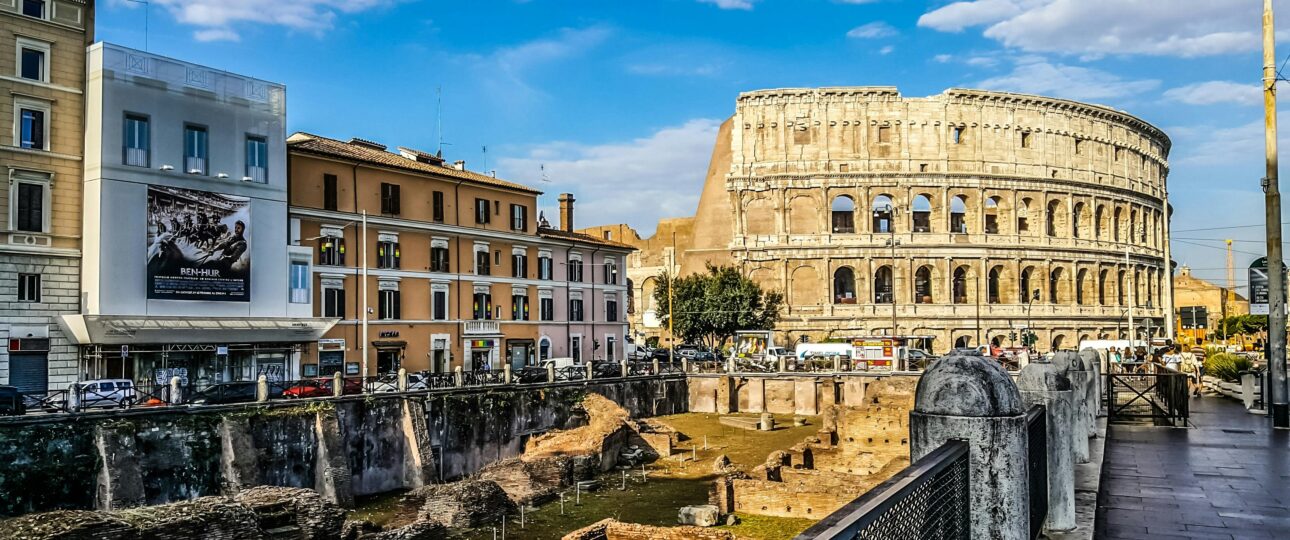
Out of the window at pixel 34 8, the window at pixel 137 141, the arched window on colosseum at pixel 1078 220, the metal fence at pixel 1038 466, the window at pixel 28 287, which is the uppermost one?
the window at pixel 34 8

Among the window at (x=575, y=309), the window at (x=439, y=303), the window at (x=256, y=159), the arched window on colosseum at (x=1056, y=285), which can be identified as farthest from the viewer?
the arched window on colosseum at (x=1056, y=285)

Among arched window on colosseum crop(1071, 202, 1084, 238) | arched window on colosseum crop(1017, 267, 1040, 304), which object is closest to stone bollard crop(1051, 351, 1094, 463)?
arched window on colosseum crop(1017, 267, 1040, 304)

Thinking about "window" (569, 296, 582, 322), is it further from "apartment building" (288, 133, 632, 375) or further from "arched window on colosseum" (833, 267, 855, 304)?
"arched window on colosseum" (833, 267, 855, 304)

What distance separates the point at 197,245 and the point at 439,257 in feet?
42.3

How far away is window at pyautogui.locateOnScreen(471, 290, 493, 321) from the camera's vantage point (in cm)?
4794

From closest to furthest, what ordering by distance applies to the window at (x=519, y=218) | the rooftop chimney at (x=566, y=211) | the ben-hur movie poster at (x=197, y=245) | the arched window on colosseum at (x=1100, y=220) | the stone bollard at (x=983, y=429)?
the stone bollard at (x=983, y=429) → the ben-hur movie poster at (x=197, y=245) → the window at (x=519, y=218) → the rooftop chimney at (x=566, y=211) → the arched window on colosseum at (x=1100, y=220)

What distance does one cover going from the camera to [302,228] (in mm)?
40438

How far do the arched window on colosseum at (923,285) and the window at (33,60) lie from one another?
190ft

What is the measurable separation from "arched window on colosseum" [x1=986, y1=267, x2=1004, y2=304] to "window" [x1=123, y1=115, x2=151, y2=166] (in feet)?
197

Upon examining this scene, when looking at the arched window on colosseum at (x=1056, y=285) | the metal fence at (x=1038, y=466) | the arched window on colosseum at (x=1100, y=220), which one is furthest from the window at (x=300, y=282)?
the arched window on colosseum at (x=1100, y=220)

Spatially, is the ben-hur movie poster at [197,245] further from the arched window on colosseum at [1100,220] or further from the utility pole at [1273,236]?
the arched window on colosseum at [1100,220]

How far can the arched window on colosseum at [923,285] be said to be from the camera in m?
74.2

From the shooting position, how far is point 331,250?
41.4 meters

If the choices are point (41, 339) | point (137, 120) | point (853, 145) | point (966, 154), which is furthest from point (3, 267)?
point (966, 154)
